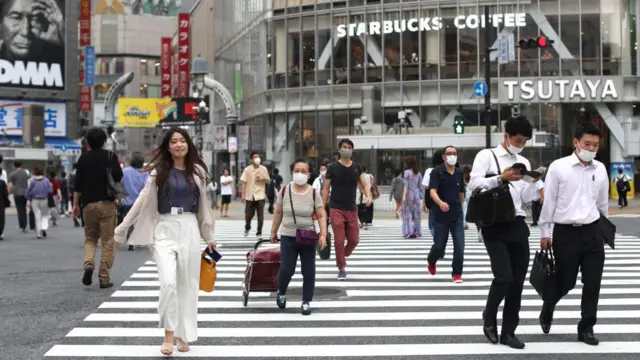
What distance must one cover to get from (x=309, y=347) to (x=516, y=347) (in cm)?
171

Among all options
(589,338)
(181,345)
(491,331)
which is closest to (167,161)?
(181,345)

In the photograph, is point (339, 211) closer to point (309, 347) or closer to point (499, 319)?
point (499, 319)

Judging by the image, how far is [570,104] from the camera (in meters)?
44.3

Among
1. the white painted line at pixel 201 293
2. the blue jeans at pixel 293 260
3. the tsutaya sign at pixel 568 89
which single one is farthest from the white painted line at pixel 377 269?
the tsutaya sign at pixel 568 89

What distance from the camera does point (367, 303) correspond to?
955 centimetres

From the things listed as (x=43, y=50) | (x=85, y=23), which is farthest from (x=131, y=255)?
(x=85, y=23)

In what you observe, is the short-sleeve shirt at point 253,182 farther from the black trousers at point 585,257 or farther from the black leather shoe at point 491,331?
the black trousers at point 585,257

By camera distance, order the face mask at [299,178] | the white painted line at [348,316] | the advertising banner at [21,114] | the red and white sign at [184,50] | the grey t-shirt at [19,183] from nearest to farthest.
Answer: the white painted line at [348,316] → the face mask at [299,178] → the grey t-shirt at [19,183] → the advertising banner at [21,114] → the red and white sign at [184,50]

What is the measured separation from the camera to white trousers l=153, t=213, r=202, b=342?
6.68 metres

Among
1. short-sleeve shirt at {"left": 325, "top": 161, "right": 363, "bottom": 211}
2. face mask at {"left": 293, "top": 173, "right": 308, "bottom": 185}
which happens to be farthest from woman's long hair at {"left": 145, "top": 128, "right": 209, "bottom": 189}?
short-sleeve shirt at {"left": 325, "top": 161, "right": 363, "bottom": 211}

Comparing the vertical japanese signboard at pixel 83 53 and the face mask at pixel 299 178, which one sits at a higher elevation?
the vertical japanese signboard at pixel 83 53

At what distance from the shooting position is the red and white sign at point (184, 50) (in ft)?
262

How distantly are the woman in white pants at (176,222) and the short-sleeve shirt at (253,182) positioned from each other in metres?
11.3

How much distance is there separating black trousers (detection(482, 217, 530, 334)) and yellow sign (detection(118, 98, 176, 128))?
81.3 meters
